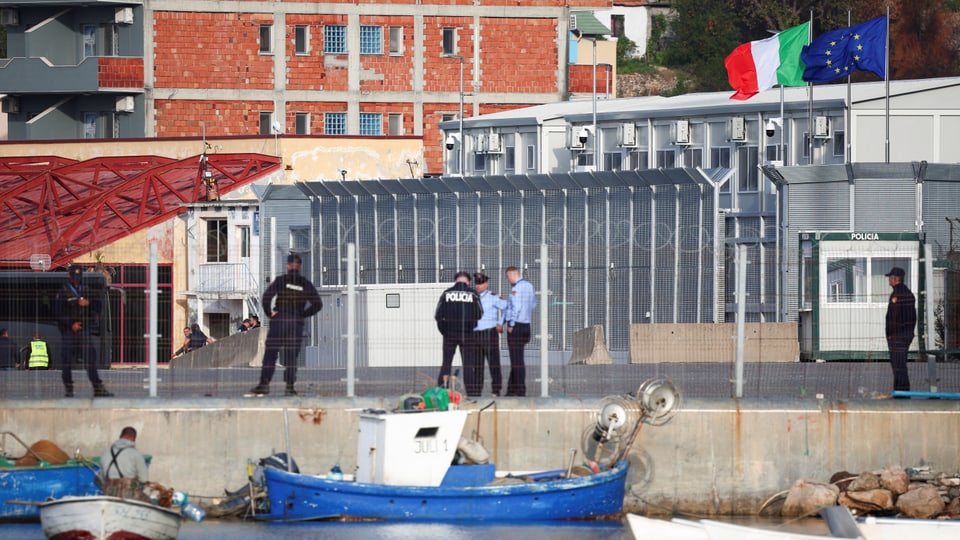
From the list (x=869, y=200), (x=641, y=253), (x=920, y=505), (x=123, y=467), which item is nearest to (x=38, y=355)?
(x=123, y=467)

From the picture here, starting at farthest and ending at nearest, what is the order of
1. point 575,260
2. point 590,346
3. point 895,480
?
point 575,260 < point 590,346 < point 895,480

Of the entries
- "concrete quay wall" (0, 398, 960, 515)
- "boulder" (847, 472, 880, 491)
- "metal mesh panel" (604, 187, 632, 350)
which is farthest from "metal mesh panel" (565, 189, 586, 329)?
"boulder" (847, 472, 880, 491)

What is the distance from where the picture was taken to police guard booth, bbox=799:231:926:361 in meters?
28.2

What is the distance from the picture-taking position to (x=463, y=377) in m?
25.2

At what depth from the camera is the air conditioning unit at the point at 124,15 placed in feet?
246

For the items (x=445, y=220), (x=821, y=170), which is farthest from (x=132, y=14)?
(x=821, y=170)

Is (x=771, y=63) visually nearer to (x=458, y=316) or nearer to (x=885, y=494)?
(x=458, y=316)

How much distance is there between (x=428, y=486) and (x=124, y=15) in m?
54.6

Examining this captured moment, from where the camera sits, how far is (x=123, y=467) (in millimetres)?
22422

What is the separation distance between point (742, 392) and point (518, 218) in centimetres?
2304

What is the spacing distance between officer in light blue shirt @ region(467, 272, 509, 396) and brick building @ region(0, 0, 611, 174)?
49.3m

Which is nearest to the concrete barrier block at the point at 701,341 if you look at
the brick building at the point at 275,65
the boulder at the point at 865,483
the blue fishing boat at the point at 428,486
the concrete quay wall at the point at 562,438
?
the concrete quay wall at the point at 562,438

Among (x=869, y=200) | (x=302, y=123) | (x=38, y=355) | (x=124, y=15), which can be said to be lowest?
(x=38, y=355)

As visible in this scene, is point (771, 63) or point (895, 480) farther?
point (771, 63)
